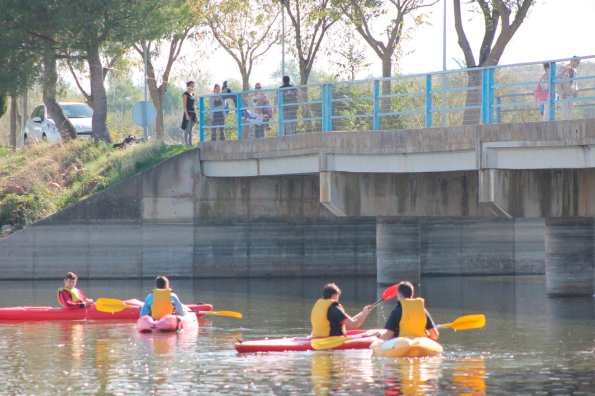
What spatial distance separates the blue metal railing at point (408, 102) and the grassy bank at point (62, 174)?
8.11 ft

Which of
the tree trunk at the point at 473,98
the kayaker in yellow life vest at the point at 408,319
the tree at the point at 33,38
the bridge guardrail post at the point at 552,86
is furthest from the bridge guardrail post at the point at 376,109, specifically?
the tree at the point at 33,38

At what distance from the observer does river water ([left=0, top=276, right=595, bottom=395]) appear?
17.0 metres

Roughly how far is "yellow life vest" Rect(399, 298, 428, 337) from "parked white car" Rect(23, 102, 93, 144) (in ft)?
93.3

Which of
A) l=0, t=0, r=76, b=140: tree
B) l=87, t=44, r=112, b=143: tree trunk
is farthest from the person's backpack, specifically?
l=87, t=44, r=112, b=143: tree trunk

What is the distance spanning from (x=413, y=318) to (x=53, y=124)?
99.2 feet

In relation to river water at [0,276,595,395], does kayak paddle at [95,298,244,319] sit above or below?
above

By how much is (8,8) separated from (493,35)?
1492 cm

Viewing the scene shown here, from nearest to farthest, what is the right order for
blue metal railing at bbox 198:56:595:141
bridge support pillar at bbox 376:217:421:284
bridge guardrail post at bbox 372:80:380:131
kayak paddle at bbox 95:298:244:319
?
kayak paddle at bbox 95:298:244:319
blue metal railing at bbox 198:56:595:141
bridge guardrail post at bbox 372:80:380:131
bridge support pillar at bbox 376:217:421:284

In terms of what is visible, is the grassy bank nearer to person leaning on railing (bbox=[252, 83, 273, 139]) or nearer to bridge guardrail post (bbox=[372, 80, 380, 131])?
person leaning on railing (bbox=[252, 83, 273, 139])

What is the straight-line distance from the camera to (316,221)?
3806 cm

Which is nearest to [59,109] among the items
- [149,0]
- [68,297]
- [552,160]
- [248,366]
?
[149,0]

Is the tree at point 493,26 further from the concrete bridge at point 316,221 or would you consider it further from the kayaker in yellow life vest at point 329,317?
the kayaker in yellow life vest at point 329,317

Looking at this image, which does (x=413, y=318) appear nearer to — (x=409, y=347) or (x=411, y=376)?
(x=409, y=347)

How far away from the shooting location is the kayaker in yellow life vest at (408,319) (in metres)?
19.8
